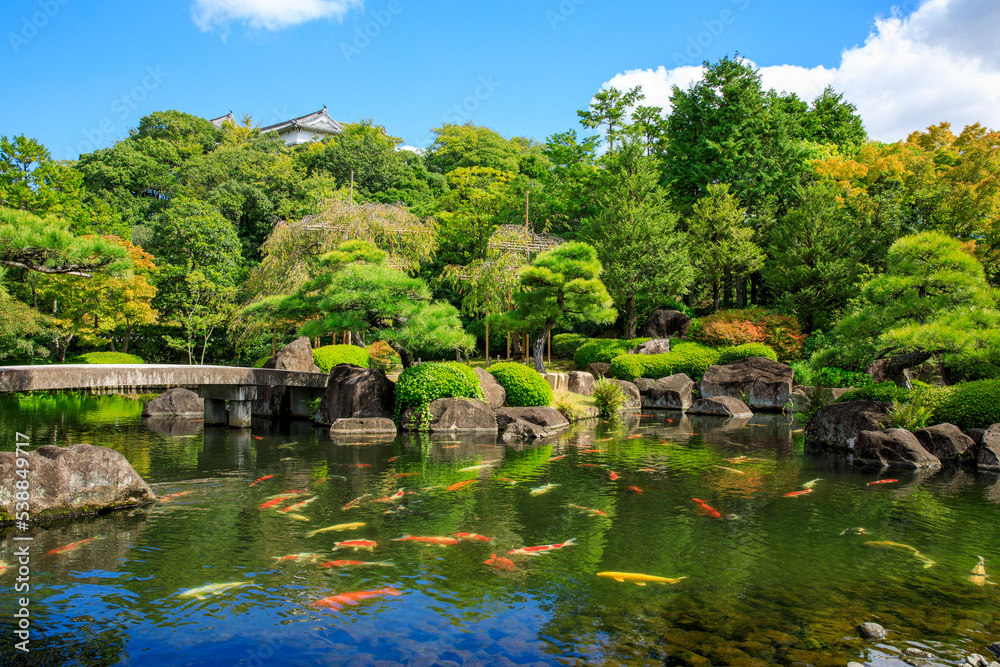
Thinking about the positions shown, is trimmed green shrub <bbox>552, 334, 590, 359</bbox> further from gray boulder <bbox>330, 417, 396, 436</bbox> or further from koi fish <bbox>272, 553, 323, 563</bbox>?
koi fish <bbox>272, 553, 323, 563</bbox>

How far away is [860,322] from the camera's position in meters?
13.6

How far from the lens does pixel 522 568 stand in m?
6.62

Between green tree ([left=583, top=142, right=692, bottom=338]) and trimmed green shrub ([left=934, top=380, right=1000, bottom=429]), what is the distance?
15377 mm

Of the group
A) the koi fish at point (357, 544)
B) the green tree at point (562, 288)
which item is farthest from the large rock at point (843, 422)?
the koi fish at point (357, 544)

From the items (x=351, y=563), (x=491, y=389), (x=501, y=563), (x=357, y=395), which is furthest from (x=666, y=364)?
(x=351, y=563)

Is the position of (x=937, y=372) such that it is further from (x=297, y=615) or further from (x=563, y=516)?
(x=297, y=615)

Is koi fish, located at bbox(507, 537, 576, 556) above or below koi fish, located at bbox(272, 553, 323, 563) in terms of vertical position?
below

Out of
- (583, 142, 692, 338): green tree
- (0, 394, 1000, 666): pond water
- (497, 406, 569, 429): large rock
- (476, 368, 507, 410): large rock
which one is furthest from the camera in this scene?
(583, 142, 692, 338): green tree

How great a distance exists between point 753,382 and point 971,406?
30.0 ft

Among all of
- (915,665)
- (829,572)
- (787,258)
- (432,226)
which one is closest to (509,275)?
(432,226)

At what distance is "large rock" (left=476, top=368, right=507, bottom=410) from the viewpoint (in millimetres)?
17641

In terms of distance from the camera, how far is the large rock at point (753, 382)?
21969 mm

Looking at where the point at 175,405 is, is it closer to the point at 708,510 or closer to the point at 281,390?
the point at 281,390

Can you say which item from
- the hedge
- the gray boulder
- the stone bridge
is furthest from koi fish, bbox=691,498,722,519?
the hedge
